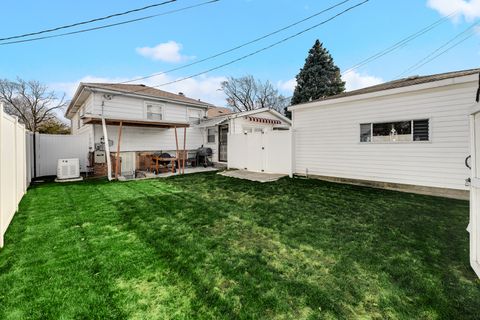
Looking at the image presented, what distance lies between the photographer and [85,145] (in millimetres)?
10273

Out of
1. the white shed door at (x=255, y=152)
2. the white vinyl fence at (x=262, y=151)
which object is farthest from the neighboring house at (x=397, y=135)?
the white shed door at (x=255, y=152)

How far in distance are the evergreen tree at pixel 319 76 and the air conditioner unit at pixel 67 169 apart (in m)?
19.9

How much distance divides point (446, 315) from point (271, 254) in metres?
1.70

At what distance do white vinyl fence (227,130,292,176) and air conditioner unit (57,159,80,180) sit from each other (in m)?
6.57

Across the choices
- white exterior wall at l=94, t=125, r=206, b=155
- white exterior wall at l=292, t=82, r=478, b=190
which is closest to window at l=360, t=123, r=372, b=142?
white exterior wall at l=292, t=82, r=478, b=190

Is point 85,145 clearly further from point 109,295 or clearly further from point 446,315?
point 446,315

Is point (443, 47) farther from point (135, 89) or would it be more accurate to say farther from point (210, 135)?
point (135, 89)

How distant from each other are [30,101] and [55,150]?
21.3 m

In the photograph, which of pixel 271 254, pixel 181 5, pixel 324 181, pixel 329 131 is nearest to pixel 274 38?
pixel 181 5

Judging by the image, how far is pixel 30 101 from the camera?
2391 cm

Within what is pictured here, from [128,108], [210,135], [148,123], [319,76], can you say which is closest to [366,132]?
[148,123]

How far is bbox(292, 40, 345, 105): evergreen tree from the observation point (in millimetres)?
22031

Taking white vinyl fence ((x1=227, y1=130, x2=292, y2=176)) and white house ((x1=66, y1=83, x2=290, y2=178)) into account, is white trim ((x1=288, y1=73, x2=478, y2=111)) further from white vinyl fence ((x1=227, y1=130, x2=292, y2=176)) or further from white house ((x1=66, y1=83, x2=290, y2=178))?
white house ((x1=66, y1=83, x2=290, y2=178))

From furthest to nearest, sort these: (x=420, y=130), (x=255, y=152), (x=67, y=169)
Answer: (x=255, y=152) < (x=67, y=169) < (x=420, y=130)
